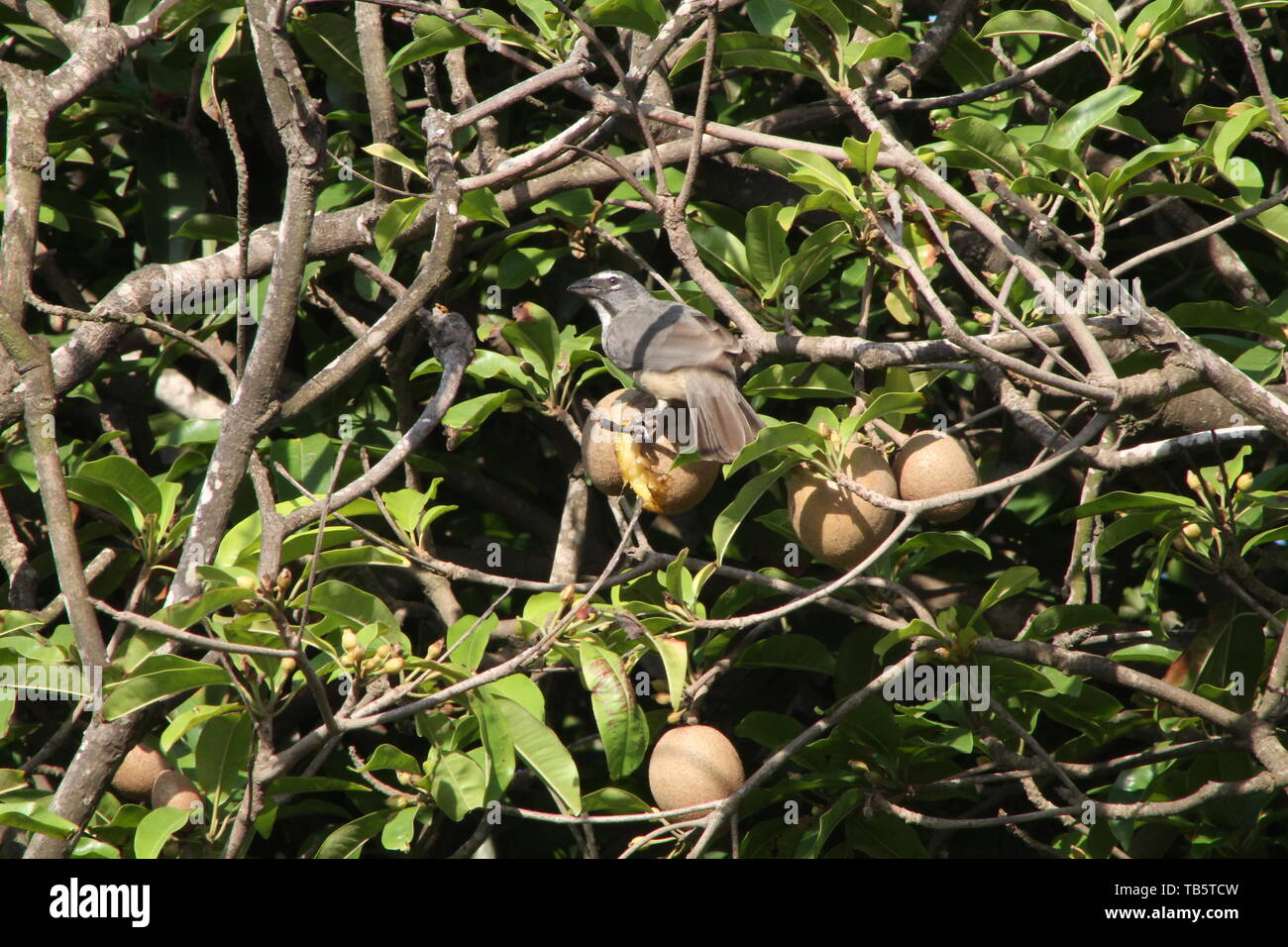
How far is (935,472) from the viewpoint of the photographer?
3.08 metres

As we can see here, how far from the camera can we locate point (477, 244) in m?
3.75

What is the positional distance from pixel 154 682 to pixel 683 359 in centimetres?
178

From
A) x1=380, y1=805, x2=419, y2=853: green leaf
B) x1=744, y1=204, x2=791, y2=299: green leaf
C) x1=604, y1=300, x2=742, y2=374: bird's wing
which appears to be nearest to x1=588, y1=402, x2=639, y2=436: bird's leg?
x1=604, y1=300, x2=742, y2=374: bird's wing

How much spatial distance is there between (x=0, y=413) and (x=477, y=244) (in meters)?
1.51

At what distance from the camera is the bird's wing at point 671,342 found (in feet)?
11.2

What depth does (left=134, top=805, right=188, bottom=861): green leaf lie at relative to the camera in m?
2.75

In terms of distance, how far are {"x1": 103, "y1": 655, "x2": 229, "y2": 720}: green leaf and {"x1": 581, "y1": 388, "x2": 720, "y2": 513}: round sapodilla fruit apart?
1.11 metres

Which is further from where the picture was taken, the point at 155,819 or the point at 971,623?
the point at 971,623

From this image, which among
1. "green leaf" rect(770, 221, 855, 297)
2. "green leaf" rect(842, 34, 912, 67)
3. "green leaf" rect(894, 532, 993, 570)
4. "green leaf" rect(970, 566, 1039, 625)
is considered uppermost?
"green leaf" rect(842, 34, 912, 67)

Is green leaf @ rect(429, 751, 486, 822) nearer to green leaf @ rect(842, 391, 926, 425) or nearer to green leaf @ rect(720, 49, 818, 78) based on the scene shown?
green leaf @ rect(842, 391, 926, 425)

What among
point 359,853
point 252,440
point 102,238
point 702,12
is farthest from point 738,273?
point 102,238

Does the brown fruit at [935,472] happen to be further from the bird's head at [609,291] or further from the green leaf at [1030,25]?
the green leaf at [1030,25]

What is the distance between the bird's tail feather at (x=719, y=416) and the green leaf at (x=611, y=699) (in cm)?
59

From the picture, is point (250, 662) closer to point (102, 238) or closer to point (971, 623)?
point (971, 623)
